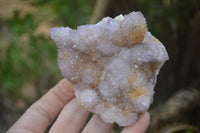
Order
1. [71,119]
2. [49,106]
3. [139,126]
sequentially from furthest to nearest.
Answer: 1. [49,106]
2. [71,119]
3. [139,126]

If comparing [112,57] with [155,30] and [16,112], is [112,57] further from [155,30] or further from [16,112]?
[16,112]

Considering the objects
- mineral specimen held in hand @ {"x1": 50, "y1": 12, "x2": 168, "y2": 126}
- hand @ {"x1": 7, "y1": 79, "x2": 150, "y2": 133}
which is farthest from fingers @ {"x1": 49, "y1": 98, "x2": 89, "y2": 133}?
mineral specimen held in hand @ {"x1": 50, "y1": 12, "x2": 168, "y2": 126}

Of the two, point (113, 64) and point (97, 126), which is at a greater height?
point (113, 64)

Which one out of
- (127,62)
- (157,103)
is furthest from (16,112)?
(127,62)

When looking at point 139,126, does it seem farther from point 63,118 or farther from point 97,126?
point 63,118

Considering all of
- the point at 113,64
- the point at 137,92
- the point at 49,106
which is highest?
the point at 113,64

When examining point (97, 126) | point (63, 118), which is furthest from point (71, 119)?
point (97, 126)

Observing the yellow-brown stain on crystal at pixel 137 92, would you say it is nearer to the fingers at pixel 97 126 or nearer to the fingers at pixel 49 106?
the fingers at pixel 97 126
